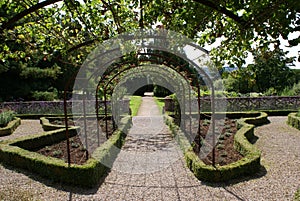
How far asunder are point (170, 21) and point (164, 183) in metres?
2.84

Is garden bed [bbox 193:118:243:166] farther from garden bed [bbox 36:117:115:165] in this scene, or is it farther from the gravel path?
garden bed [bbox 36:117:115:165]

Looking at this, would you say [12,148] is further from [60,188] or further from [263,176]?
[263,176]

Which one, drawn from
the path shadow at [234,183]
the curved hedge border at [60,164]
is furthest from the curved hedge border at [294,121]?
the curved hedge border at [60,164]

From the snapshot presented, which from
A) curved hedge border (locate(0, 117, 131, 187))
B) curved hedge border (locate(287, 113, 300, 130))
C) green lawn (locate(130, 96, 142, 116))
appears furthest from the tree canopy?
green lawn (locate(130, 96, 142, 116))

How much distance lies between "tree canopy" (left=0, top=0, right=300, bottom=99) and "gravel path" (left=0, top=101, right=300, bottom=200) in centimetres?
224

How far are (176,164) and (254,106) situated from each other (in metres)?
9.78

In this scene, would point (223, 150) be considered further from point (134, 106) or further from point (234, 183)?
point (134, 106)

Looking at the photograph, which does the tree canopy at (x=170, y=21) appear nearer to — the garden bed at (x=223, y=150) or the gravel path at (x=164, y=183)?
the gravel path at (x=164, y=183)

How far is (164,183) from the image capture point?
16.1ft

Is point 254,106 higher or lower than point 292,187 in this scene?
higher

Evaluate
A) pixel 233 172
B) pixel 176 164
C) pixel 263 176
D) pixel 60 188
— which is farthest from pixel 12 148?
pixel 263 176

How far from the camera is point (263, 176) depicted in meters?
5.10

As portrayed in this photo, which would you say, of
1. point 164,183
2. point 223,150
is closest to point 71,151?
point 164,183

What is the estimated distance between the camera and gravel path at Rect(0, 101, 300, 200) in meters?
4.35
